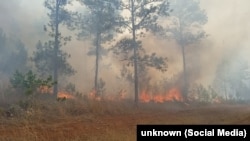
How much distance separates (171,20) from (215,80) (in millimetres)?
A: 16319

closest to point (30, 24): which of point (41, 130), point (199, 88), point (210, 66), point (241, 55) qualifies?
point (199, 88)

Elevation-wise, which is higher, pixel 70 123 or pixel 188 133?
pixel 188 133

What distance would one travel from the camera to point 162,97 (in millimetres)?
36438

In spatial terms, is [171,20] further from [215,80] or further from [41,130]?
[41,130]

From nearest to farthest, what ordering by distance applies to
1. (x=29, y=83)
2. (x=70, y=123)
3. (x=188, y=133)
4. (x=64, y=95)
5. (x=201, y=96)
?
1. (x=188, y=133)
2. (x=70, y=123)
3. (x=29, y=83)
4. (x=64, y=95)
5. (x=201, y=96)

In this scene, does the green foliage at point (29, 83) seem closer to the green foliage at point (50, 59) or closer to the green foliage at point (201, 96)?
the green foliage at point (50, 59)

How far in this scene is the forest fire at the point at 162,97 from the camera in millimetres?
34969

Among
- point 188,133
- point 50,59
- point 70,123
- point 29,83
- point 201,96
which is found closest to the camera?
point 188,133

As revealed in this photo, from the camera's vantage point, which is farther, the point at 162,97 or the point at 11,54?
the point at 11,54

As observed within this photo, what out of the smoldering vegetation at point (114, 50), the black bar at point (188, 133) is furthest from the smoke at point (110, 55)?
the black bar at point (188, 133)

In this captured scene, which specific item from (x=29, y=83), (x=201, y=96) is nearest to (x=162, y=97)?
(x=201, y=96)

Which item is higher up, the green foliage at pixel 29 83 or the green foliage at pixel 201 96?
the green foliage at pixel 29 83

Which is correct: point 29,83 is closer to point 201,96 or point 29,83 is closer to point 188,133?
point 188,133

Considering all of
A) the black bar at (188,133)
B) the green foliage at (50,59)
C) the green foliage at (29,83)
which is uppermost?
the green foliage at (50,59)
